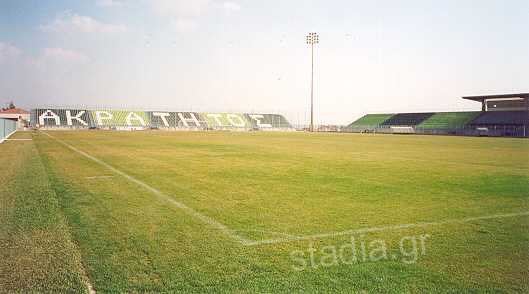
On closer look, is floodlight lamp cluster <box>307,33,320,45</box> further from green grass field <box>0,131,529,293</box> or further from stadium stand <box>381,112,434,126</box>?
green grass field <box>0,131,529,293</box>

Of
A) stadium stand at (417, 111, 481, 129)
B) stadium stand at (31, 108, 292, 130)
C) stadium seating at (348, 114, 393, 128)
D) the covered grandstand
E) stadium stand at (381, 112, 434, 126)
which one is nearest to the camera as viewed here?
the covered grandstand

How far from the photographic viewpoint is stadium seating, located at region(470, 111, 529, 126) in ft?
176

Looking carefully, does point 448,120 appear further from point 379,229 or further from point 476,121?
point 379,229

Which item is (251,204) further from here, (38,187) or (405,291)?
(38,187)

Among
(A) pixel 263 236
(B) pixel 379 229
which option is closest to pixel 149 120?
→ (A) pixel 263 236

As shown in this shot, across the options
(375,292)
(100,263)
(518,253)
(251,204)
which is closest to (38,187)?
(251,204)

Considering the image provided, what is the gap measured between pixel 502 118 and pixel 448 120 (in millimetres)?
11868

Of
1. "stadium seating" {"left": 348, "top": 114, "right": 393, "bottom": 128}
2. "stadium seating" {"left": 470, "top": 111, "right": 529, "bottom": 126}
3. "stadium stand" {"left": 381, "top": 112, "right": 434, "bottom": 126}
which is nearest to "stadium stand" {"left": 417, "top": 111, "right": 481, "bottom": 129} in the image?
"stadium stand" {"left": 381, "top": 112, "right": 434, "bottom": 126}

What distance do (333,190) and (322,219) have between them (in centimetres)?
266

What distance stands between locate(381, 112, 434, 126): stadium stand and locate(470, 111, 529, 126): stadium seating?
1287 cm

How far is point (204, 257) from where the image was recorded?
422cm

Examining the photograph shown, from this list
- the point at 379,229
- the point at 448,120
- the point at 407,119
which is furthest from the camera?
the point at 407,119

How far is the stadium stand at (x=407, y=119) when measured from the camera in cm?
7439

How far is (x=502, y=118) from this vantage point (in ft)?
187
